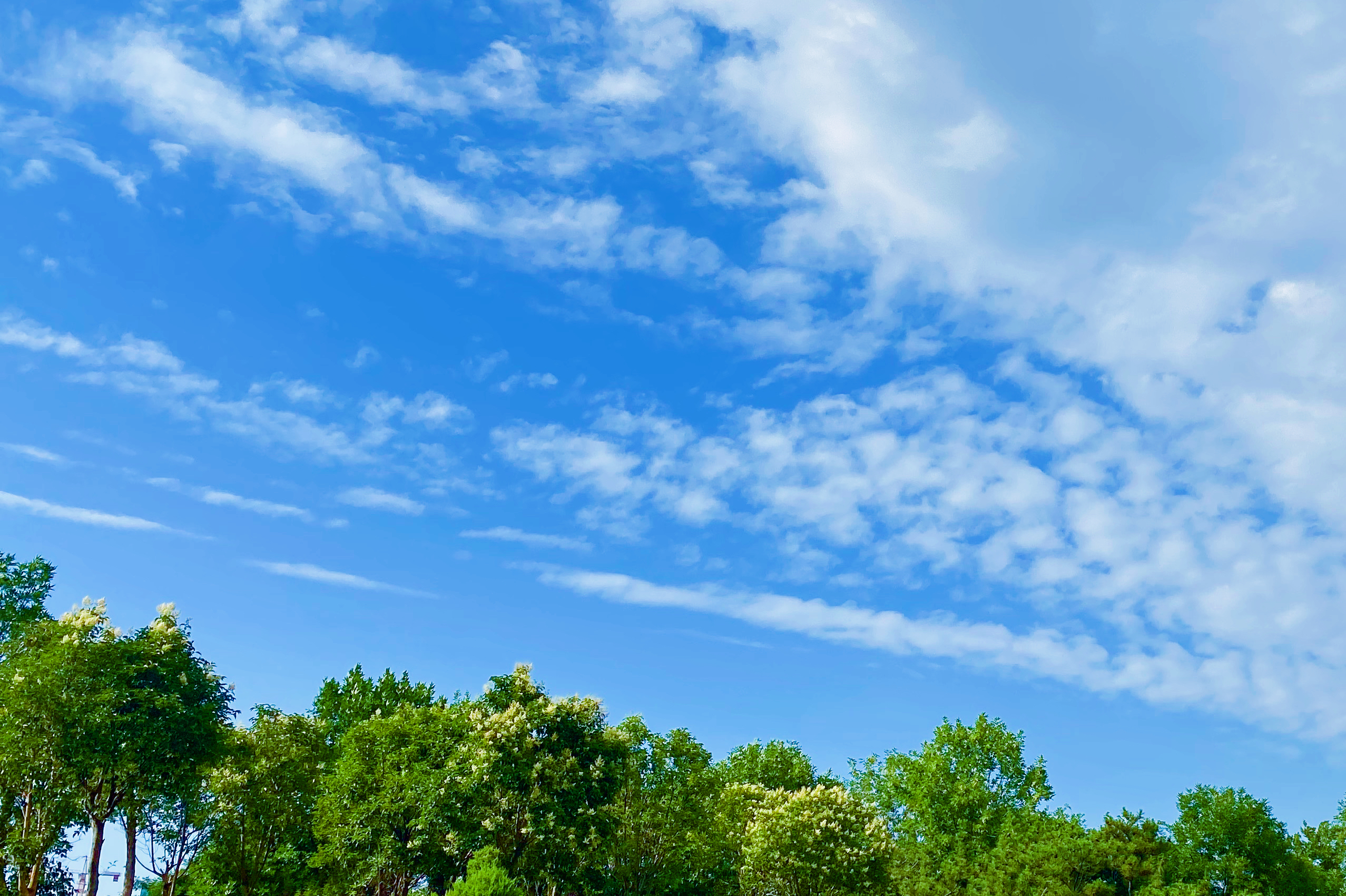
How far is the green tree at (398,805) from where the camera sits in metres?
42.9

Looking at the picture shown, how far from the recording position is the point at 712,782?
198 feet

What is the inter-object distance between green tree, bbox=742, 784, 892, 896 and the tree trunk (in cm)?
2918

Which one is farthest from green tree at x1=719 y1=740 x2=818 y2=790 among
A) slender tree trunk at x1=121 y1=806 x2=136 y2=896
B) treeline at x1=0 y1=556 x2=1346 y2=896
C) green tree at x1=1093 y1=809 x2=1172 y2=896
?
slender tree trunk at x1=121 y1=806 x2=136 y2=896

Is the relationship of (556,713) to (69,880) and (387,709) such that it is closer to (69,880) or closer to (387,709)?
(387,709)

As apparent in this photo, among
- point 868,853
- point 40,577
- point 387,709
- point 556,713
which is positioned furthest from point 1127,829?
point 40,577

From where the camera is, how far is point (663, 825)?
56031 mm

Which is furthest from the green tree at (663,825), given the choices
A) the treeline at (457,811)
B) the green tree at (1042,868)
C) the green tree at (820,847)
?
the green tree at (1042,868)

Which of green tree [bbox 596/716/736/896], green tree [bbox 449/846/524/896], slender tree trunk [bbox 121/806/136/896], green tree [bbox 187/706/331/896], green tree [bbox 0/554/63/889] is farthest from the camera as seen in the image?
green tree [bbox 596/716/736/896]

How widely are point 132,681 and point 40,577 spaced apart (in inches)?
589

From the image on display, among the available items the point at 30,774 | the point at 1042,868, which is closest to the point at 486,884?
the point at 30,774

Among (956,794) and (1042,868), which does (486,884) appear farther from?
(956,794)

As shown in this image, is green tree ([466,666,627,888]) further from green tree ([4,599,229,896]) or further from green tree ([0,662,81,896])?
green tree ([0,662,81,896])

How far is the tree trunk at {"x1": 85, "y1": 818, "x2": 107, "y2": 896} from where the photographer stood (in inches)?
1403

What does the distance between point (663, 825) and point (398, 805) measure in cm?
1872
